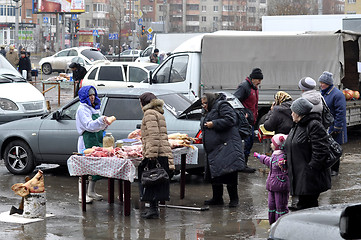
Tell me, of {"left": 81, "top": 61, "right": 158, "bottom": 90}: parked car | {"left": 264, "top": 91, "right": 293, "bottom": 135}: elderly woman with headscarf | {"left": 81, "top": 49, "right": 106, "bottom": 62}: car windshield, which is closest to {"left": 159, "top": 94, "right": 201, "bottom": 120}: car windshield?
{"left": 264, "top": 91, "right": 293, "bottom": 135}: elderly woman with headscarf

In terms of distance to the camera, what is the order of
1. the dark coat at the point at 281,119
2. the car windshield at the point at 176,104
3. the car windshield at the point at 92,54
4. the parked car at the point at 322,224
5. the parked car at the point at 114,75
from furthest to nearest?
the car windshield at the point at 92,54, the parked car at the point at 114,75, the car windshield at the point at 176,104, the dark coat at the point at 281,119, the parked car at the point at 322,224

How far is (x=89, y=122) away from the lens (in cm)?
1033

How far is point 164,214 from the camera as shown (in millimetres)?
9828

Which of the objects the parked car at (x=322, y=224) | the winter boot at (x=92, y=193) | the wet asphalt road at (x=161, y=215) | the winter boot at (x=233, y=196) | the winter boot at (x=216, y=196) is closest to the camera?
the parked car at (x=322, y=224)

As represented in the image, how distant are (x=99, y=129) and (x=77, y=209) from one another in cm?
114

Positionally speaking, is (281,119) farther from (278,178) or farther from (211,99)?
(278,178)

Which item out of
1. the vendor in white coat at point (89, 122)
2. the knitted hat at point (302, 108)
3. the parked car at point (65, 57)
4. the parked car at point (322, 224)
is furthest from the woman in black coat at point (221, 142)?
the parked car at point (65, 57)

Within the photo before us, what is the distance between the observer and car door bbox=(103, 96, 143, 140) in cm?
1209

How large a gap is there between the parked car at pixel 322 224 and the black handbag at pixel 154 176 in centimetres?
489

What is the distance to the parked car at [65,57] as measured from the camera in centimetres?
4297

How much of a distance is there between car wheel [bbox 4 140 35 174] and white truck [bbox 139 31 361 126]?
5723mm

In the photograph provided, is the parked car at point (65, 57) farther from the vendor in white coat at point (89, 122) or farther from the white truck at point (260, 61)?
the vendor in white coat at point (89, 122)

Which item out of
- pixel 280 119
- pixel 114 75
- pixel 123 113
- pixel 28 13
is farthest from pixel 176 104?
pixel 28 13

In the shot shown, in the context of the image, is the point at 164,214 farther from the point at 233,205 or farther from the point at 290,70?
the point at 290,70
